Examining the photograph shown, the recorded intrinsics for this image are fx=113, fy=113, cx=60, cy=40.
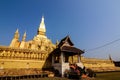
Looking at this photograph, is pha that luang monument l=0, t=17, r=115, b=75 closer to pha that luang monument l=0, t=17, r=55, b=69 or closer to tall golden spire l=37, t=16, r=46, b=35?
pha that luang monument l=0, t=17, r=55, b=69

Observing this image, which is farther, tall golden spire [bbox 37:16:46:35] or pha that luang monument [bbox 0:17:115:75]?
tall golden spire [bbox 37:16:46:35]

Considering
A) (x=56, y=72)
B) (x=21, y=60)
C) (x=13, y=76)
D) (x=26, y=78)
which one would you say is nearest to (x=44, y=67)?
(x=56, y=72)

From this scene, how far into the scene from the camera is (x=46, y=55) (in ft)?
84.6

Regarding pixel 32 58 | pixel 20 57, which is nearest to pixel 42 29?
pixel 32 58

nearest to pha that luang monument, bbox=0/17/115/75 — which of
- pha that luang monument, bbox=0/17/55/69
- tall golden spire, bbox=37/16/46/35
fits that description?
pha that luang monument, bbox=0/17/55/69

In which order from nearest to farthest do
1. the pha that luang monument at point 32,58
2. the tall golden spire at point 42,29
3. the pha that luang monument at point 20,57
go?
the pha that luang monument at point 32,58
the pha that luang monument at point 20,57
the tall golden spire at point 42,29

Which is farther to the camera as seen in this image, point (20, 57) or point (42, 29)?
point (42, 29)

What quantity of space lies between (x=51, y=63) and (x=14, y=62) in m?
7.91

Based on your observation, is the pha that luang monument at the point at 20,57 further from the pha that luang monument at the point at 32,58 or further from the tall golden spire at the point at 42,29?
the tall golden spire at the point at 42,29

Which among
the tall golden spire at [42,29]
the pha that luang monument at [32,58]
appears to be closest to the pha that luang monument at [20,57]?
the pha that luang monument at [32,58]

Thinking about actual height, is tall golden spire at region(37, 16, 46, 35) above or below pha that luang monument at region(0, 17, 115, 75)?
above

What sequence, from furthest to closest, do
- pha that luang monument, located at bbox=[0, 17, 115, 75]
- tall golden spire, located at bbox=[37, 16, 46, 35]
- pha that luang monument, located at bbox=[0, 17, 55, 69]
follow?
tall golden spire, located at bbox=[37, 16, 46, 35] → pha that luang monument, located at bbox=[0, 17, 55, 69] → pha that luang monument, located at bbox=[0, 17, 115, 75]

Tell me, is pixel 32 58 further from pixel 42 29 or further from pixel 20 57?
pixel 42 29

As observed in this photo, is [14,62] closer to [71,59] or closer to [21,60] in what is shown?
[21,60]
